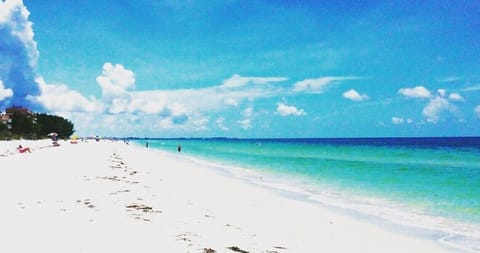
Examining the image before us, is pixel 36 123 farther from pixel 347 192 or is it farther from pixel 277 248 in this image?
pixel 277 248

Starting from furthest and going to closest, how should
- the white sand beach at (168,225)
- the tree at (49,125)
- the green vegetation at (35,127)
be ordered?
1. the tree at (49,125)
2. the green vegetation at (35,127)
3. the white sand beach at (168,225)

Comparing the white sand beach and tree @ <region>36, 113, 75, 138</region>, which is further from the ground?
tree @ <region>36, 113, 75, 138</region>

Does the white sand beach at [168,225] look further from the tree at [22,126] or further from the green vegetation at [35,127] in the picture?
the tree at [22,126]

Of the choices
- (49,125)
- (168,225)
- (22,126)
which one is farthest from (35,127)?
(168,225)

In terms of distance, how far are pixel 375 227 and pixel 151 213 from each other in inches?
254

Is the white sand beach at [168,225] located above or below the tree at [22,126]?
below

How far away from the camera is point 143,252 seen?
23.9ft

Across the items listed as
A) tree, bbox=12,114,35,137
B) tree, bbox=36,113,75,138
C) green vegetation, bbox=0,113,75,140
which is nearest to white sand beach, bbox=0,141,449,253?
green vegetation, bbox=0,113,75,140

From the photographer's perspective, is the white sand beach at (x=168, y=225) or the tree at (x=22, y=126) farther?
the tree at (x=22, y=126)

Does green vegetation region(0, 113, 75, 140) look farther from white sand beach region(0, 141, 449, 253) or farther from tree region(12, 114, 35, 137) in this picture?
white sand beach region(0, 141, 449, 253)

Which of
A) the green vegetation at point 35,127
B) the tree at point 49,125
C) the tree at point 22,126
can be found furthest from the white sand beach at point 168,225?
the tree at point 49,125

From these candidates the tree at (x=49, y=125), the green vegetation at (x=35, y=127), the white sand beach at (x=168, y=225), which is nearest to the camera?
the white sand beach at (x=168, y=225)

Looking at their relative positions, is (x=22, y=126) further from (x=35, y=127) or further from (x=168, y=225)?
(x=168, y=225)

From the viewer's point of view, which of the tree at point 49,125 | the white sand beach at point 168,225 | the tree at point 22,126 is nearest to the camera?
the white sand beach at point 168,225
